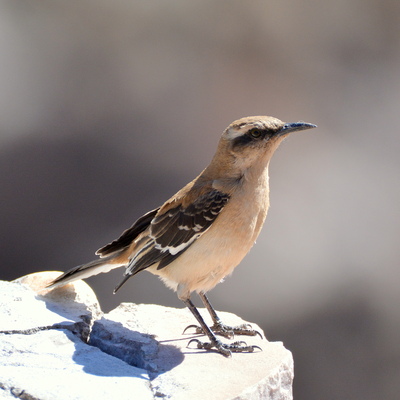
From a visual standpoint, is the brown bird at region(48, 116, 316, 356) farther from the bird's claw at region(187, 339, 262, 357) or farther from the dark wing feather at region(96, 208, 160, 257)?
the dark wing feather at region(96, 208, 160, 257)

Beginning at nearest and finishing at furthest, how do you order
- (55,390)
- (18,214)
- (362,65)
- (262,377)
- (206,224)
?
(55,390) < (262,377) < (206,224) < (18,214) < (362,65)

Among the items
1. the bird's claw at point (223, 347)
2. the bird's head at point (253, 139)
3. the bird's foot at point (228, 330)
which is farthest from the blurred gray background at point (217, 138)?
the bird's head at point (253, 139)

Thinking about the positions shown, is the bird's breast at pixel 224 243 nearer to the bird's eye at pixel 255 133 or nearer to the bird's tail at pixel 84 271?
the bird's eye at pixel 255 133

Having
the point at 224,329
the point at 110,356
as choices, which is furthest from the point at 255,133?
the point at 110,356

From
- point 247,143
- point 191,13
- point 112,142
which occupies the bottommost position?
point 112,142

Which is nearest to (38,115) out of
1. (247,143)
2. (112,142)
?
(112,142)

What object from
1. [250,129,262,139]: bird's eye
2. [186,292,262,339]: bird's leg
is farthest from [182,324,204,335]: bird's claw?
[250,129,262,139]: bird's eye

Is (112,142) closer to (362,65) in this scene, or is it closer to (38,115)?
(38,115)
